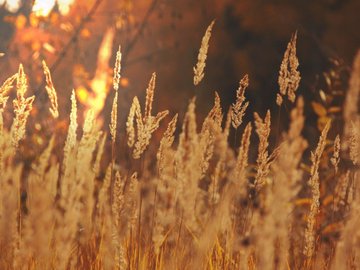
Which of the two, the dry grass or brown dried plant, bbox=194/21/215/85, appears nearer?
the dry grass

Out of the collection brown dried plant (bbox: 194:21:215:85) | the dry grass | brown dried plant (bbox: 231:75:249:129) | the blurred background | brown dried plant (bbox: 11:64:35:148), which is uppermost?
the blurred background

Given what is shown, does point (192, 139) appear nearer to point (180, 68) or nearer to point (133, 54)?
point (180, 68)

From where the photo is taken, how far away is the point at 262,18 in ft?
27.8

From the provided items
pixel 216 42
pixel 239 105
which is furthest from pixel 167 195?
pixel 216 42

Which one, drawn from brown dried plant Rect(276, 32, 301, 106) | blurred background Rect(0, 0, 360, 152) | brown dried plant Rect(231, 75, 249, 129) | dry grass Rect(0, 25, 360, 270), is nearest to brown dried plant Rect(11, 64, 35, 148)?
dry grass Rect(0, 25, 360, 270)

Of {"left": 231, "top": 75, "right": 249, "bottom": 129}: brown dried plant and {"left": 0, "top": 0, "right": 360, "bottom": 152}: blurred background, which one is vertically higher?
{"left": 0, "top": 0, "right": 360, "bottom": 152}: blurred background

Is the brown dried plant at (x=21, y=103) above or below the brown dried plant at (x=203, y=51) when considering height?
below

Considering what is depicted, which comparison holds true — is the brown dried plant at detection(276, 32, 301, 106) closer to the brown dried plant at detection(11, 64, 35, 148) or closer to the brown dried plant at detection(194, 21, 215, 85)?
the brown dried plant at detection(194, 21, 215, 85)

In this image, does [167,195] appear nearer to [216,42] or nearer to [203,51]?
[203,51]

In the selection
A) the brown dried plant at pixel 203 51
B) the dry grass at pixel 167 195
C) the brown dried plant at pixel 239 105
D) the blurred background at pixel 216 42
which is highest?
the blurred background at pixel 216 42

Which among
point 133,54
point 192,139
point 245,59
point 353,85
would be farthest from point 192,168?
point 133,54

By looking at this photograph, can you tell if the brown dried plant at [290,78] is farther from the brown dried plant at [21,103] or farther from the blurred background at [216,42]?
the blurred background at [216,42]

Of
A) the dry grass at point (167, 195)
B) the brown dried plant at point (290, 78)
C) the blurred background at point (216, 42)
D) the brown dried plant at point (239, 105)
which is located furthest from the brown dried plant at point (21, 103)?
the blurred background at point (216, 42)

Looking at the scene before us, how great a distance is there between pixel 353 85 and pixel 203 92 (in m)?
7.97
